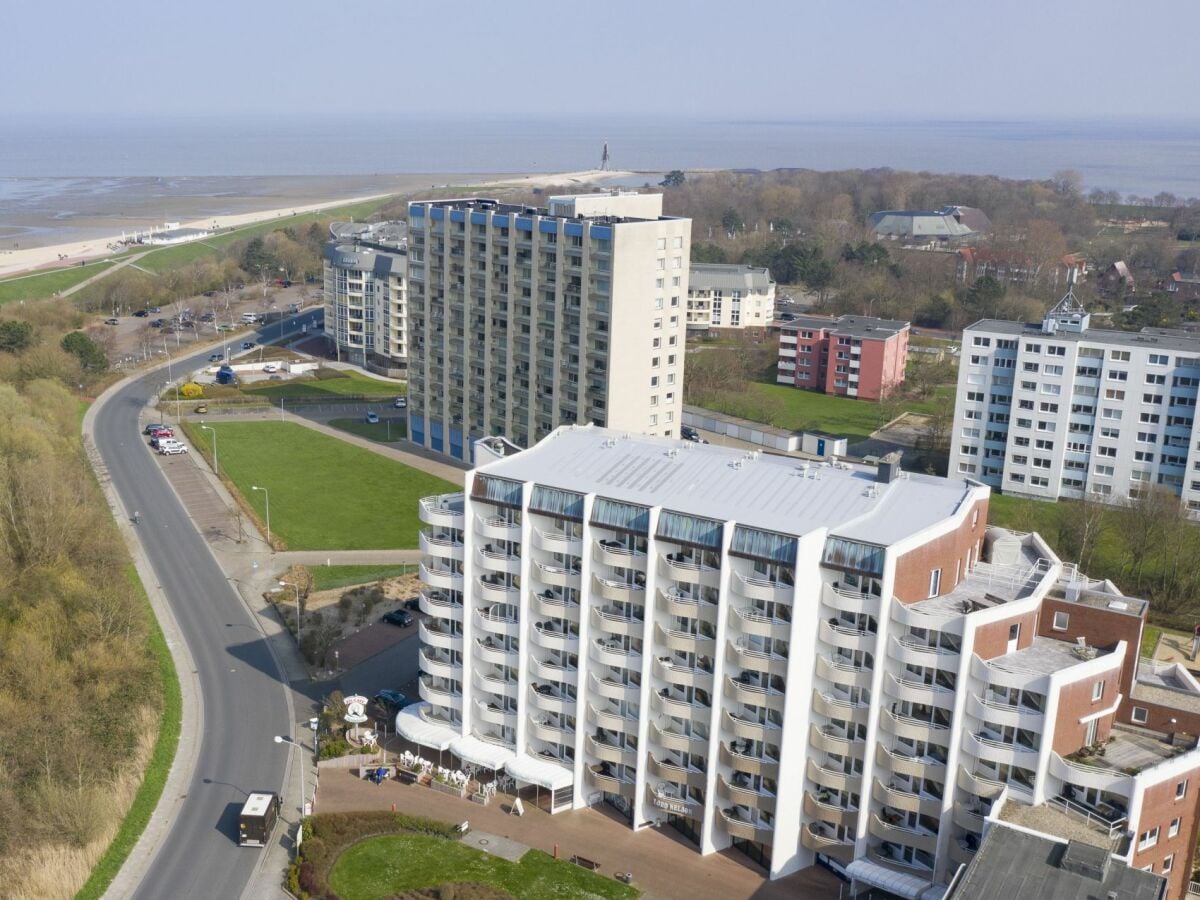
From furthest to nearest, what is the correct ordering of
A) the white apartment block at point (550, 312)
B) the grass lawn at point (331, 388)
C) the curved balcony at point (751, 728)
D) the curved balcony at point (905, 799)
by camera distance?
1. the grass lawn at point (331, 388)
2. the white apartment block at point (550, 312)
3. the curved balcony at point (751, 728)
4. the curved balcony at point (905, 799)

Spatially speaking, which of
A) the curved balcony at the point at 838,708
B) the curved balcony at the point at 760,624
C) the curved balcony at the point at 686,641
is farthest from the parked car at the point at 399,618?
the curved balcony at the point at 838,708

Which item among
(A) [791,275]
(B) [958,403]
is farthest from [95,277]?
(B) [958,403]

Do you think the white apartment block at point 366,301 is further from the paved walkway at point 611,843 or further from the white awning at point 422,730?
the paved walkway at point 611,843

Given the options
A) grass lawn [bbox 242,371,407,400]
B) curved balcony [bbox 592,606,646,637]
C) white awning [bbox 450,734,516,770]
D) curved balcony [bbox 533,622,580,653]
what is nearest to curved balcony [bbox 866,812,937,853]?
curved balcony [bbox 592,606,646,637]

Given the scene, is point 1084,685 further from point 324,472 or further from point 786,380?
point 786,380

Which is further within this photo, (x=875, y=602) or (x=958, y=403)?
(x=958, y=403)

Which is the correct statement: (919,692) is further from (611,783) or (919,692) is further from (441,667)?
(441,667)
